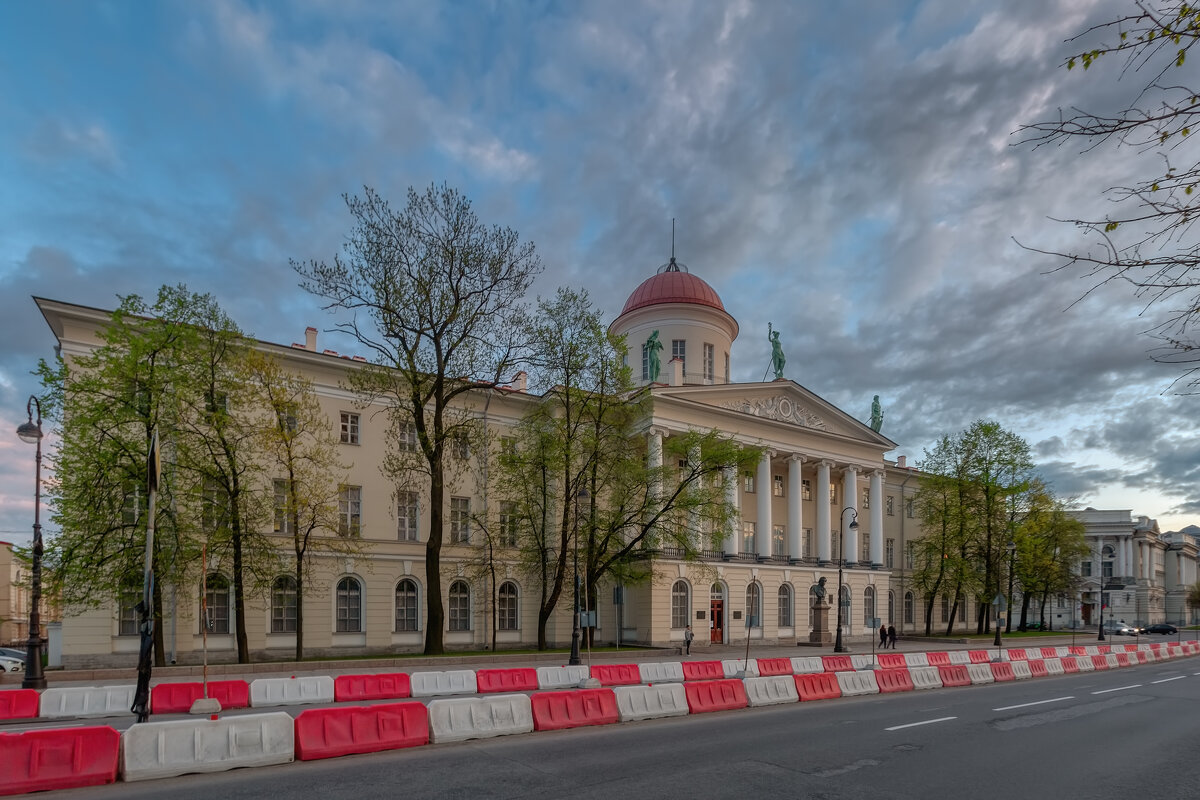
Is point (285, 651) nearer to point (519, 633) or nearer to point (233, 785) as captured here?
point (519, 633)

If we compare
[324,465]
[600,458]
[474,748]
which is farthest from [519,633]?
[474,748]

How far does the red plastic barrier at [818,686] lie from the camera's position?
780 inches

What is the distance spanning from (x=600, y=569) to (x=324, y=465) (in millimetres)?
12930

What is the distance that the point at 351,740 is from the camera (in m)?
12.1

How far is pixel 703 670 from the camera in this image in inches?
948

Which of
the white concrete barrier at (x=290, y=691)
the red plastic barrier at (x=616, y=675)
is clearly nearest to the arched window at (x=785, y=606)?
the red plastic barrier at (x=616, y=675)

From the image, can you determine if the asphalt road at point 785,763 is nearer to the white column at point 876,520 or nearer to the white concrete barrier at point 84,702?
the white concrete barrier at point 84,702

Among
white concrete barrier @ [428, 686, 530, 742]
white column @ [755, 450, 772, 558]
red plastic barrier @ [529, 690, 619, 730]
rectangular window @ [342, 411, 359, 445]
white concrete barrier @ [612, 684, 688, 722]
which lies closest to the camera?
white concrete barrier @ [428, 686, 530, 742]

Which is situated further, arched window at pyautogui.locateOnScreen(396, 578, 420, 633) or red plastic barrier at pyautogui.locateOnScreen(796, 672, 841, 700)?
arched window at pyautogui.locateOnScreen(396, 578, 420, 633)

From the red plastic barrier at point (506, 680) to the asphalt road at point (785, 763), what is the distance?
18.5ft

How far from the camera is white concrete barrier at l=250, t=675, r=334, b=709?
663 inches

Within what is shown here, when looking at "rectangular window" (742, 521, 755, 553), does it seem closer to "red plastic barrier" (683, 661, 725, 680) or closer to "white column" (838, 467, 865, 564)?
"white column" (838, 467, 865, 564)

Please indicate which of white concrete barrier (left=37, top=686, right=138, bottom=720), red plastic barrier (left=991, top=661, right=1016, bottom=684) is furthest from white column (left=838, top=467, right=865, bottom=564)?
white concrete barrier (left=37, top=686, right=138, bottom=720)

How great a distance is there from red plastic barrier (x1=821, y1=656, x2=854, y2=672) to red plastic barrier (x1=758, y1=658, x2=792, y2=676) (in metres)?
2.48
